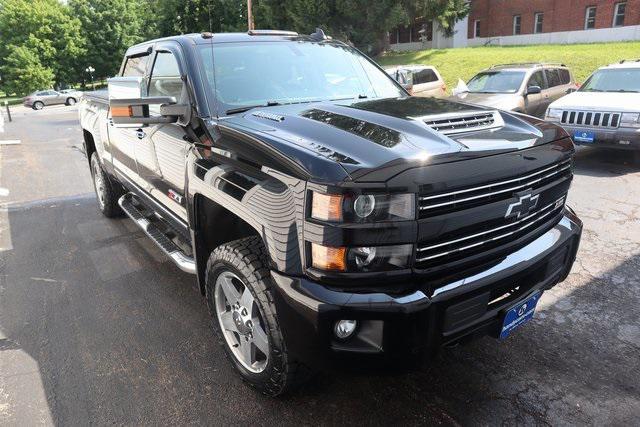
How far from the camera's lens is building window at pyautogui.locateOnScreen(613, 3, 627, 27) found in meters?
29.6

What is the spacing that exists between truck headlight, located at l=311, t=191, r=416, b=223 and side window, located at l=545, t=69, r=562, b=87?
11.2 meters

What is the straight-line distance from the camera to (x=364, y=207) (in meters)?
1.96

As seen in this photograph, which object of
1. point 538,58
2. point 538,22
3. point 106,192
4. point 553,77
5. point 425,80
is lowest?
point 106,192

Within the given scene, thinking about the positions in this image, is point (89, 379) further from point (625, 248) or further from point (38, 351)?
point (625, 248)

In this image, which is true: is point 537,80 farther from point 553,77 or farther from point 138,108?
point 138,108

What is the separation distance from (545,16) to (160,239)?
121 feet

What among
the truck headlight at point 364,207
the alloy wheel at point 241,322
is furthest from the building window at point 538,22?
the truck headlight at point 364,207

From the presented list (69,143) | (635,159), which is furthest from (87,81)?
(635,159)

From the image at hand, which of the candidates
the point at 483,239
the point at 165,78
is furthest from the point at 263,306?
the point at 165,78

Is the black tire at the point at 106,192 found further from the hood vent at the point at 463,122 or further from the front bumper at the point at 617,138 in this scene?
the front bumper at the point at 617,138

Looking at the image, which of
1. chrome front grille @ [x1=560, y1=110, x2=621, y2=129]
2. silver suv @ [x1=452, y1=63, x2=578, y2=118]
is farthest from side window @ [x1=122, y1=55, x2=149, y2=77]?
silver suv @ [x1=452, y1=63, x2=578, y2=118]

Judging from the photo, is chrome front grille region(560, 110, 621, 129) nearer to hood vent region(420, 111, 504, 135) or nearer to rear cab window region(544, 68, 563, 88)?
rear cab window region(544, 68, 563, 88)

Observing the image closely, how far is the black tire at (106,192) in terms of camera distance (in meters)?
5.79

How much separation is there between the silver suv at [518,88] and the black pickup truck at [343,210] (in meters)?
7.88
